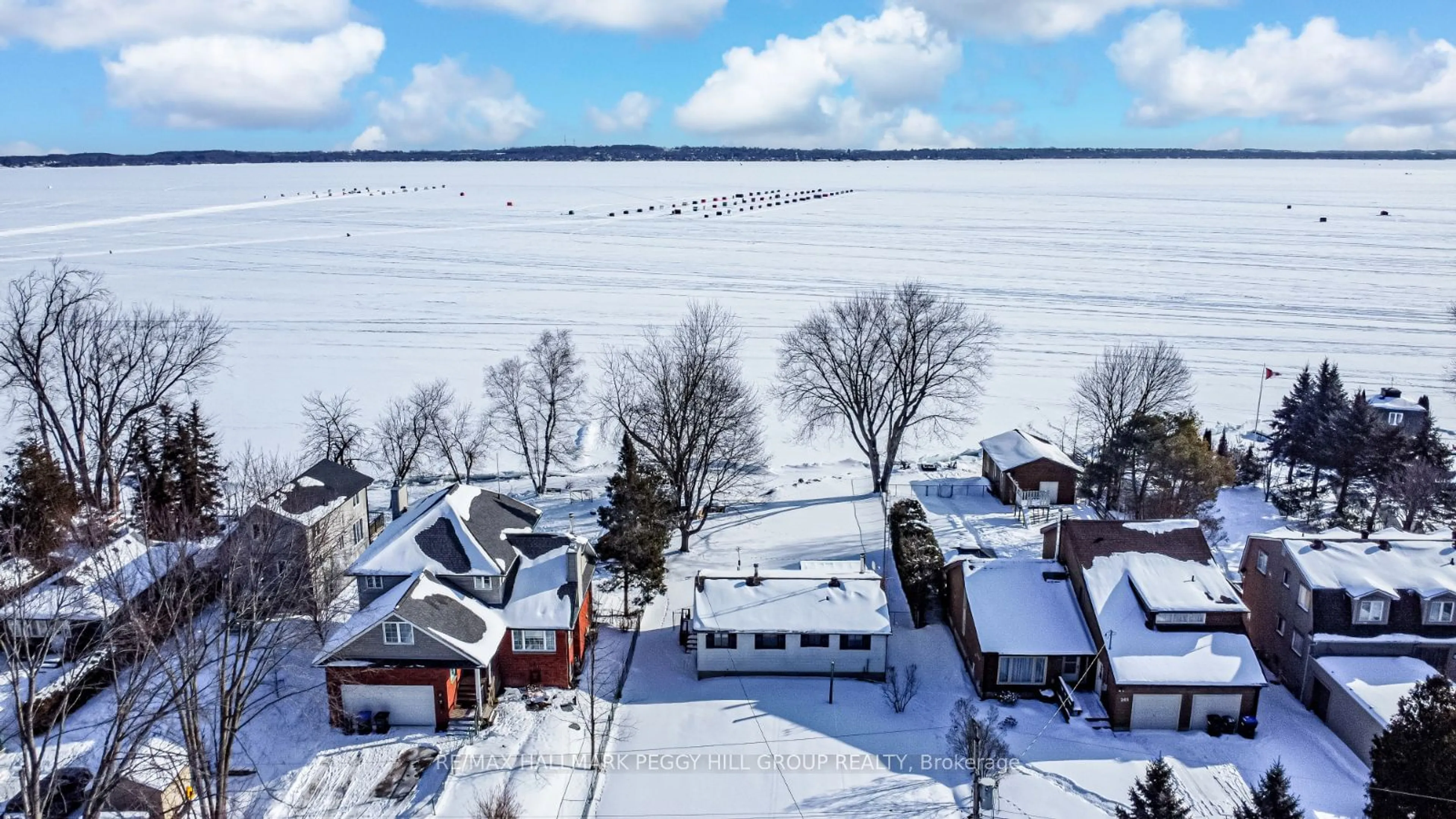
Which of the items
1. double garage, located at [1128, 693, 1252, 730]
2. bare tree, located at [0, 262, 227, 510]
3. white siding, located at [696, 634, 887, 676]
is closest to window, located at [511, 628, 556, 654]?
white siding, located at [696, 634, 887, 676]

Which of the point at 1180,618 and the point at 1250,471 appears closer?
the point at 1180,618

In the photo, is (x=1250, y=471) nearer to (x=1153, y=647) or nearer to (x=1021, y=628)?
(x=1153, y=647)

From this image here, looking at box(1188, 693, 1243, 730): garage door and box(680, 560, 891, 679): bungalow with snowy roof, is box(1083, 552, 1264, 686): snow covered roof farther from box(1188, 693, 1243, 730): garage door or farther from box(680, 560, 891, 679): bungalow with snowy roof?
box(680, 560, 891, 679): bungalow with snowy roof

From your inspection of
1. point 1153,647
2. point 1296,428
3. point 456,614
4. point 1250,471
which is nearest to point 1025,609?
point 1153,647

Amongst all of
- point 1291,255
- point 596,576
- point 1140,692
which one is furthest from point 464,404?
point 1291,255

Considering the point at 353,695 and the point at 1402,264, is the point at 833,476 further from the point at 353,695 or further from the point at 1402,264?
the point at 1402,264

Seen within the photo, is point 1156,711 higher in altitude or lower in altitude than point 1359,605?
lower
